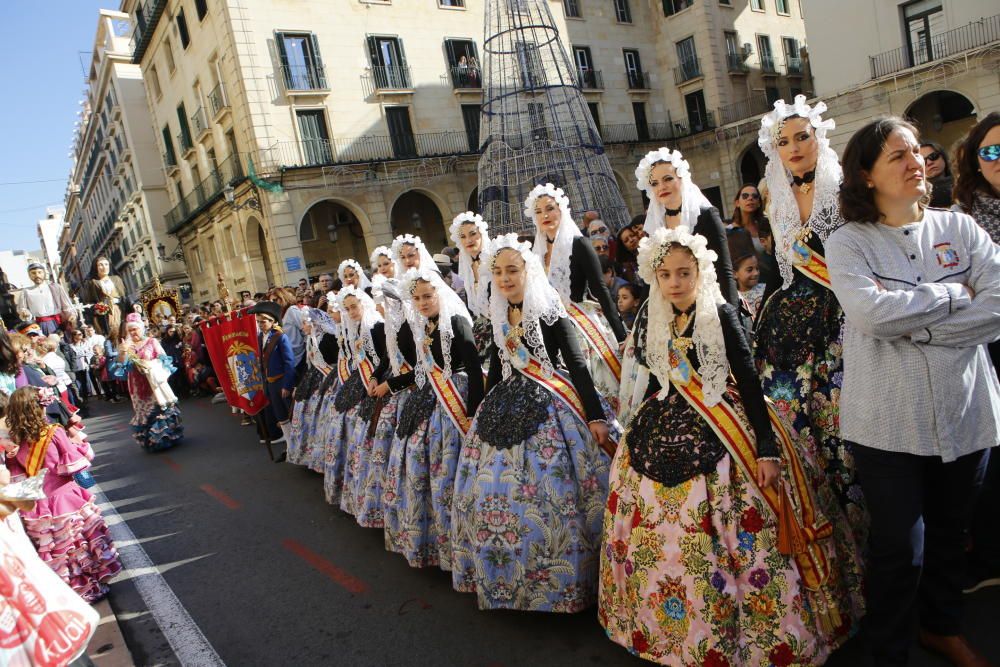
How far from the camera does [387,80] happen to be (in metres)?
21.9

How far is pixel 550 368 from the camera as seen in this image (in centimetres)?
369

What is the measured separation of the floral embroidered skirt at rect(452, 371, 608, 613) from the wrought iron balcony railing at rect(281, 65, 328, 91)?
19700mm

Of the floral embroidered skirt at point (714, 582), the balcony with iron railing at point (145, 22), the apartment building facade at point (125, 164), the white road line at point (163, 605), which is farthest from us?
the apartment building facade at point (125, 164)

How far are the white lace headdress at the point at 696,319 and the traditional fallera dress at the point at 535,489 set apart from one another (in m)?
0.63

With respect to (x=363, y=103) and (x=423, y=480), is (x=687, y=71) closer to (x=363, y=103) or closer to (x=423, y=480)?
(x=363, y=103)

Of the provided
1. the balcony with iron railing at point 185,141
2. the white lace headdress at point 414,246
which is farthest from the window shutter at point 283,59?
the white lace headdress at point 414,246

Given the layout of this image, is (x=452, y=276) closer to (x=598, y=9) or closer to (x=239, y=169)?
(x=239, y=169)

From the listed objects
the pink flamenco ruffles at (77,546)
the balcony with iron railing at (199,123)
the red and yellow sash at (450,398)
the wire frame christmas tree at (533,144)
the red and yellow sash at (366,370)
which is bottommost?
the pink flamenco ruffles at (77,546)

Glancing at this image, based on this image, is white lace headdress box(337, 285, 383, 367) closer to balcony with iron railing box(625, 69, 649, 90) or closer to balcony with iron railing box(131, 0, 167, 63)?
balcony with iron railing box(131, 0, 167, 63)

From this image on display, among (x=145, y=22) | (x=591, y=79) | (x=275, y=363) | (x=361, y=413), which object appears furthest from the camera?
(x=591, y=79)

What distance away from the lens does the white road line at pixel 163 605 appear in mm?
3955

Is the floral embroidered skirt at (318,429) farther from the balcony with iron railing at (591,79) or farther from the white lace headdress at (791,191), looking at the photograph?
the balcony with iron railing at (591,79)

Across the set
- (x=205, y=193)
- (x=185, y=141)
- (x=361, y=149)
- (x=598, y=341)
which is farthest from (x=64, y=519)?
(x=185, y=141)

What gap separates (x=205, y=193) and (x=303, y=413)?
20725mm
